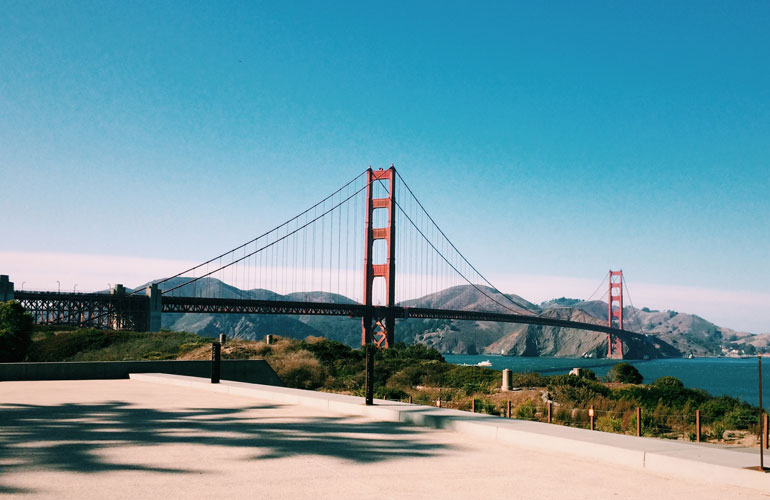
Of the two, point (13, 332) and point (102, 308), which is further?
point (102, 308)

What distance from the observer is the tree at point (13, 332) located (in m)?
33.7

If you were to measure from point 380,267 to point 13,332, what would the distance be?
50.9 m

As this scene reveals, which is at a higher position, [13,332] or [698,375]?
[13,332]

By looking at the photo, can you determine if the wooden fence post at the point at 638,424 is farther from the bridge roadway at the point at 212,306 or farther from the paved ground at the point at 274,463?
the bridge roadway at the point at 212,306

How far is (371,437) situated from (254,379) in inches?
616

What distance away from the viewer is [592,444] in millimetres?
8852

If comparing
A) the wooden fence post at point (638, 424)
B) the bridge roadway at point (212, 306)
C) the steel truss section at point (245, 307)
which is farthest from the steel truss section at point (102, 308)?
the wooden fence post at point (638, 424)

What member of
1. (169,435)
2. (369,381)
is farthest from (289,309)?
(169,435)

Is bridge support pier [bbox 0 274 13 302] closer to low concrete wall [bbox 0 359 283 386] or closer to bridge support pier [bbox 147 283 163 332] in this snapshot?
bridge support pier [bbox 147 283 163 332]

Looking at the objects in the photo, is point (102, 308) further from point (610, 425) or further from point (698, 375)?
point (698, 375)

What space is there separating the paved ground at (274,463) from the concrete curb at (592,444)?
247 mm

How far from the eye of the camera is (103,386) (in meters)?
18.3

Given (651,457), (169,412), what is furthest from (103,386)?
(651,457)

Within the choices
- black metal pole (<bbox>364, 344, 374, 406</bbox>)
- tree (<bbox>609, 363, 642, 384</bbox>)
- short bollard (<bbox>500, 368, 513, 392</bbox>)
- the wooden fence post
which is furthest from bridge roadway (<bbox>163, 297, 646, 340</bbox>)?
black metal pole (<bbox>364, 344, 374, 406</bbox>)
